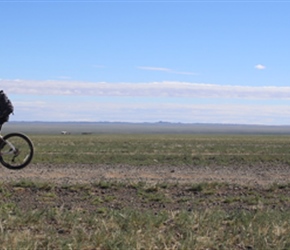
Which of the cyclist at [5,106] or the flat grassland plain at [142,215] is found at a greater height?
the cyclist at [5,106]

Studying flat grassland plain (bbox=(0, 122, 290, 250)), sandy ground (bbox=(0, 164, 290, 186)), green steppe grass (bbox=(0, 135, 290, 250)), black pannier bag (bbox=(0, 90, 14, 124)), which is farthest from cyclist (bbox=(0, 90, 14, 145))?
sandy ground (bbox=(0, 164, 290, 186))

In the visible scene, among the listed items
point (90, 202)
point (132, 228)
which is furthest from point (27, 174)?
point (132, 228)

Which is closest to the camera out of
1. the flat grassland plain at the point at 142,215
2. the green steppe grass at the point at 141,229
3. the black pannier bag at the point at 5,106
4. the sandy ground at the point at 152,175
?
the green steppe grass at the point at 141,229

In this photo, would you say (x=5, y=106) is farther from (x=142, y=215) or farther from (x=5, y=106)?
(x=142, y=215)

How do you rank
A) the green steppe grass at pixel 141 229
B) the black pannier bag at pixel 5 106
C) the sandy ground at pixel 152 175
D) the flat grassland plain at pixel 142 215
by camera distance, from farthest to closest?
the sandy ground at pixel 152 175 → the black pannier bag at pixel 5 106 → the flat grassland plain at pixel 142 215 → the green steppe grass at pixel 141 229

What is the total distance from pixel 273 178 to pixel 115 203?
797 cm

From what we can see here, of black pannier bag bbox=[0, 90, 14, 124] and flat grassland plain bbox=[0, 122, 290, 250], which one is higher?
black pannier bag bbox=[0, 90, 14, 124]

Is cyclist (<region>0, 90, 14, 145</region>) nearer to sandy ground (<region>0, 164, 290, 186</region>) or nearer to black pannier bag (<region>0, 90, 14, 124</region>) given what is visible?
black pannier bag (<region>0, 90, 14, 124</region>)

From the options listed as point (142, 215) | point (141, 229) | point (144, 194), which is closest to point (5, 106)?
point (144, 194)

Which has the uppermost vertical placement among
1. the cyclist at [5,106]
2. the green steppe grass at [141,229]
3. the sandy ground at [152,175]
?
the cyclist at [5,106]

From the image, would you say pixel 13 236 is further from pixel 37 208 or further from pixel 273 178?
pixel 273 178

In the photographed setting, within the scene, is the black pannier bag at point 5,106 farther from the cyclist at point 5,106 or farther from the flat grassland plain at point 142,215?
the flat grassland plain at point 142,215

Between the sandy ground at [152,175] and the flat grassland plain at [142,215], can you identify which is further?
the sandy ground at [152,175]

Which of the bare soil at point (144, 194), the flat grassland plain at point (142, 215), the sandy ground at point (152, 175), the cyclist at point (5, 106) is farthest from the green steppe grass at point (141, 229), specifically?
the sandy ground at point (152, 175)
